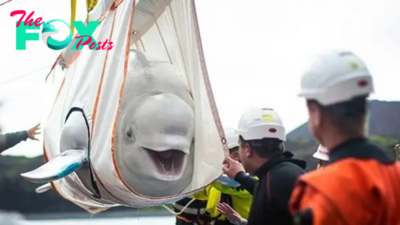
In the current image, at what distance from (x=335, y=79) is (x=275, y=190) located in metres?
0.51

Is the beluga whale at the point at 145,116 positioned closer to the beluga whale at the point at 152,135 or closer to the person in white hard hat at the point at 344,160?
the beluga whale at the point at 152,135

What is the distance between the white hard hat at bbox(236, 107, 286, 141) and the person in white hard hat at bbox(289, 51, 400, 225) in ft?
1.87

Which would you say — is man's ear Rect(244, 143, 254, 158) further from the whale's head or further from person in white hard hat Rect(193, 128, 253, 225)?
person in white hard hat Rect(193, 128, 253, 225)

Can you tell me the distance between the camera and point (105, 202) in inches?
108

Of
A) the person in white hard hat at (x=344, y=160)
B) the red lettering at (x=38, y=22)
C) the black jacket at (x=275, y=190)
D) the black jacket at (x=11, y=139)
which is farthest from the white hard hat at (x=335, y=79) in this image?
the black jacket at (x=11, y=139)

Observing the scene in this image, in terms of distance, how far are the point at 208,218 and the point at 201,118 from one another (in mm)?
881

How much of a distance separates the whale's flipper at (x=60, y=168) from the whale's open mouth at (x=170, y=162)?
0.30m

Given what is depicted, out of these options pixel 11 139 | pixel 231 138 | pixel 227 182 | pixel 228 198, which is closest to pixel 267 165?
pixel 227 182

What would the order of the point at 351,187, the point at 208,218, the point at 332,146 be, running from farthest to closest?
1. the point at 208,218
2. the point at 332,146
3. the point at 351,187

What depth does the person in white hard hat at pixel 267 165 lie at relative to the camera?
4.77 ft

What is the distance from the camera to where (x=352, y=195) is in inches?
35.5

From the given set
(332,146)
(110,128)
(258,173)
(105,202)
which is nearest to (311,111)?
(332,146)

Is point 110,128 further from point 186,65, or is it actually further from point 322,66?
point 322,66

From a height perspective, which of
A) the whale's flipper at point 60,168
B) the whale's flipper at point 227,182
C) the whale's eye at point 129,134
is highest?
the whale's eye at point 129,134
